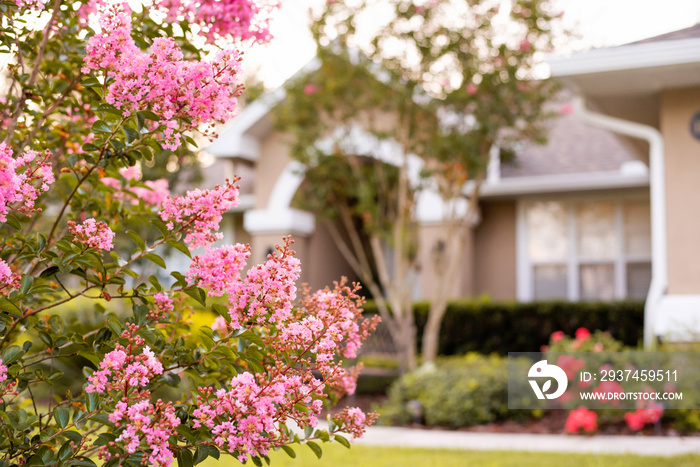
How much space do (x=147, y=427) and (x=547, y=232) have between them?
12.1 meters

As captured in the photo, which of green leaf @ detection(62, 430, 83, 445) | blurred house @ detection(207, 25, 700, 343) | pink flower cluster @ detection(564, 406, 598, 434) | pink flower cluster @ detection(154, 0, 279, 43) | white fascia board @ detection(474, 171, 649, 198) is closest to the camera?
green leaf @ detection(62, 430, 83, 445)

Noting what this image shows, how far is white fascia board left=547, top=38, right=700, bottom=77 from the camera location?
6430 millimetres

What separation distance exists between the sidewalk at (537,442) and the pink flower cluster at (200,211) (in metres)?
4.68

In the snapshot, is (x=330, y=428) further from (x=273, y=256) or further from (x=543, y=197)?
(x=543, y=197)

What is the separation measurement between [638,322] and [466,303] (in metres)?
2.80

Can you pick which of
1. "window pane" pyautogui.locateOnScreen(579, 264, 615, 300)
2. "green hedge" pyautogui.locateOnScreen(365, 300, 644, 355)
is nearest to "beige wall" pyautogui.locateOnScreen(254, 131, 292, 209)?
"green hedge" pyautogui.locateOnScreen(365, 300, 644, 355)

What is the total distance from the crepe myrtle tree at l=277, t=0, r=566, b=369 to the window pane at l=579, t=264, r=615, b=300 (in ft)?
13.7

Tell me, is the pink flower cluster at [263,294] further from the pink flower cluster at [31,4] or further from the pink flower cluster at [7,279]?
the pink flower cluster at [31,4]

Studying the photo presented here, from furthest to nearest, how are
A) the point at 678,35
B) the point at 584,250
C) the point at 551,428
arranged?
the point at 584,250
the point at 678,35
the point at 551,428

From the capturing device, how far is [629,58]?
660cm

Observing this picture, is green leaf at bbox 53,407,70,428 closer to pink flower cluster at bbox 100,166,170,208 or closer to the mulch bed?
pink flower cluster at bbox 100,166,170,208

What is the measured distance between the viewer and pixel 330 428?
2.03 m

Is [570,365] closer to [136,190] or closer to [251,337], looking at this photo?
[136,190]
